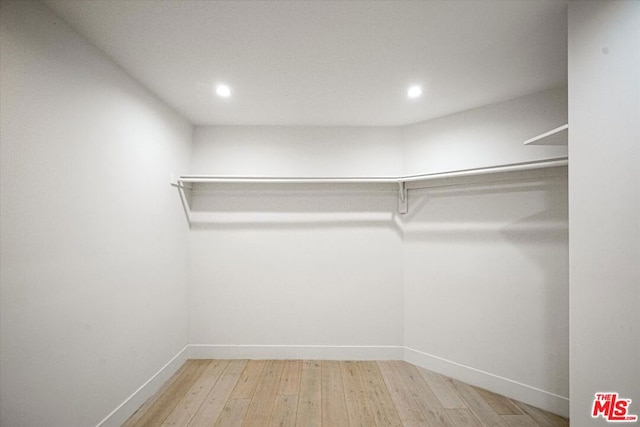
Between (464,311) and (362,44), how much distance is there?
2.25 metres

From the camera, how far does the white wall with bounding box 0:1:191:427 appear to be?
4.05 feet

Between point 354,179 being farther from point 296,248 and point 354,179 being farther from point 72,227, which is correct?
point 72,227

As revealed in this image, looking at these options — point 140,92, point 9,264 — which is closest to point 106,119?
point 140,92

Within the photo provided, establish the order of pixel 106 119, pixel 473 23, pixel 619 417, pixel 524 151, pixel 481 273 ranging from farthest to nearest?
pixel 481 273
pixel 524 151
pixel 106 119
pixel 473 23
pixel 619 417

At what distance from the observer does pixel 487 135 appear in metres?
2.42

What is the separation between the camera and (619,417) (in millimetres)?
1145

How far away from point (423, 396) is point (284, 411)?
1068 millimetres

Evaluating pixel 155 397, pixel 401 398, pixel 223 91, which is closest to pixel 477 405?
pixel 401 398

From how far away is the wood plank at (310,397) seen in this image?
1.94 m

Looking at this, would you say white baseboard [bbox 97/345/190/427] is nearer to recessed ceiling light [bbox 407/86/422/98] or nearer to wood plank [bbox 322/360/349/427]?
wood plank [bbox 322/360/349/427]

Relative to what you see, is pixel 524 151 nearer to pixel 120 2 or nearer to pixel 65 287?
pixel 120 2

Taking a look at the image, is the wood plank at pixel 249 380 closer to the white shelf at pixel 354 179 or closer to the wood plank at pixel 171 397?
the wood plank at pixel 171 397

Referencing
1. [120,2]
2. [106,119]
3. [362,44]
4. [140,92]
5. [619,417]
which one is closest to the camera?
[619,417]

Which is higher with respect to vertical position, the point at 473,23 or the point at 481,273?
the point at 473,23
